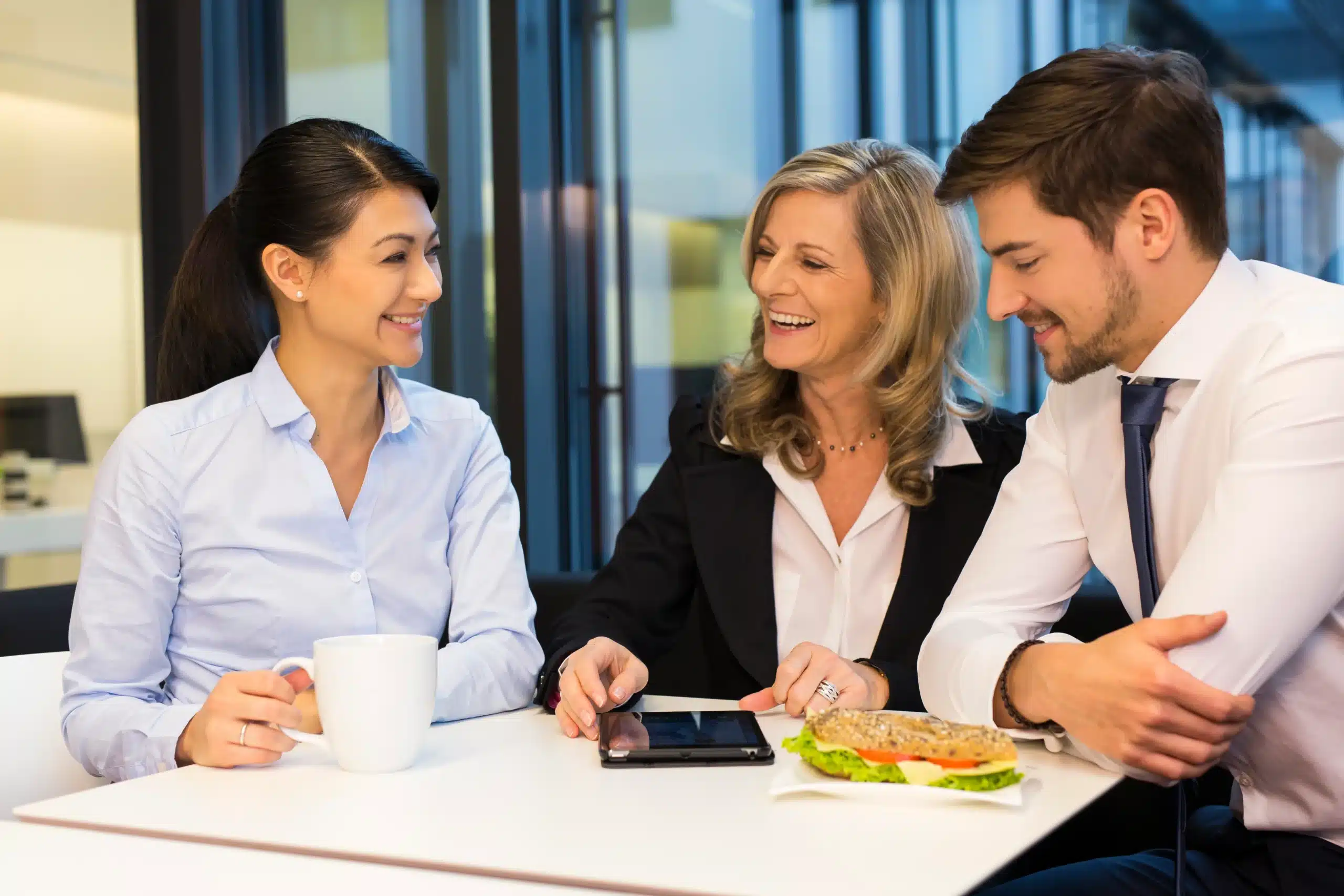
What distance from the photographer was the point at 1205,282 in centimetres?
160

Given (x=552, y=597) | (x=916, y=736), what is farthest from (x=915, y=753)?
(x=552, y=597)

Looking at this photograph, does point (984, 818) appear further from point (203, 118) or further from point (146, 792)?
point (203, 118)

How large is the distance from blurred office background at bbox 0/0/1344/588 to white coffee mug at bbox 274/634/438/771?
265 centimetres

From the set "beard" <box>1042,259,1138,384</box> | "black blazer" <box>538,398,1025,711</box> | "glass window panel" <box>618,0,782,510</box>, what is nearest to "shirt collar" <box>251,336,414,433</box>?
"black blazer" <box>538,398,1025,711</box>

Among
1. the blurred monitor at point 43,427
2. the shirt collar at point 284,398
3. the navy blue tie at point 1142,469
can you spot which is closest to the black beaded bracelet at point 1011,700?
the navy blue tie at point 1142,469

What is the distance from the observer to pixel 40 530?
4082 mm

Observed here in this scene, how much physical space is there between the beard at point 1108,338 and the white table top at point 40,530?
3391mm

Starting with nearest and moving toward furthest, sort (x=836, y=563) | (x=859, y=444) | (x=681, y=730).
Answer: (x=681, y=730) → (x=836, y=563) → (x=859, y=444)

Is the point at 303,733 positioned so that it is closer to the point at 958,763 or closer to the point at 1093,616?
the point at 958,763

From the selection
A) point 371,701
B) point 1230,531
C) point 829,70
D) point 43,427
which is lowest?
point 371,701

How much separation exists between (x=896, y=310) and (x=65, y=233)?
3044 mm

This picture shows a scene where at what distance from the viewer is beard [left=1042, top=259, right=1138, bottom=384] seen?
1605mm

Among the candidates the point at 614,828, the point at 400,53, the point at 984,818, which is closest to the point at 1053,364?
the point at 984,818

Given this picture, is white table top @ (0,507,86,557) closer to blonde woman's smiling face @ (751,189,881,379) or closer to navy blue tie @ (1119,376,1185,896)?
blonde woman's smiling face @ (751,189,881,379)
